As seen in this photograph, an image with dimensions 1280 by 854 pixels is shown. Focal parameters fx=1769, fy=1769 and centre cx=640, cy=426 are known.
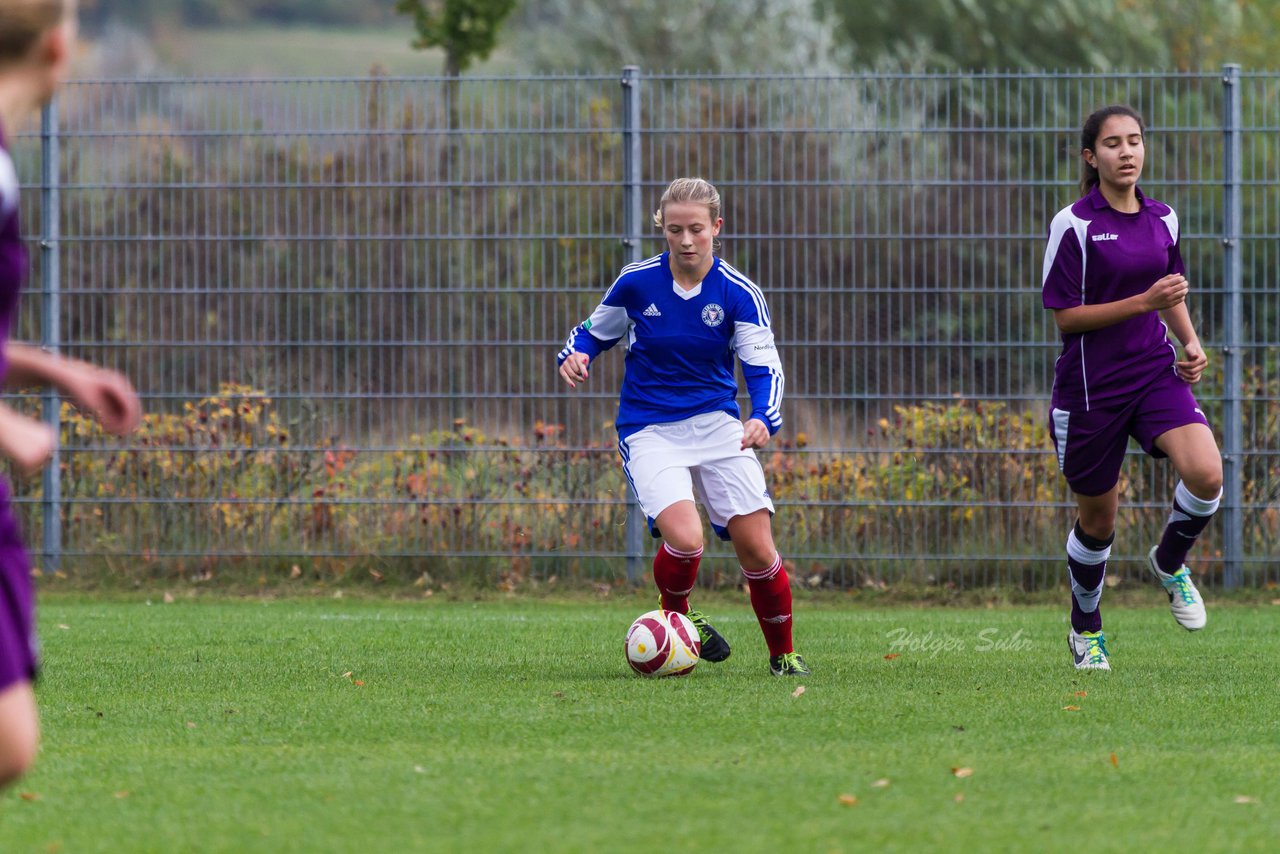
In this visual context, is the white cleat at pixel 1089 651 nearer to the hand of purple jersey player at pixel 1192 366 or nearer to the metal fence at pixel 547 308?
the hand of purple jersey player at pixel 1192 366

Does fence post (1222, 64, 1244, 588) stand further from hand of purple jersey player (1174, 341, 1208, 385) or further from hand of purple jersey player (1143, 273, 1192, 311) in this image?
hand of purple jersey player (1143, 273, 1192, 311)

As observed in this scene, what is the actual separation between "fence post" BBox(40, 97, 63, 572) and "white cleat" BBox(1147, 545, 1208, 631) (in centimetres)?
652

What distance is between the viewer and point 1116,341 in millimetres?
6777

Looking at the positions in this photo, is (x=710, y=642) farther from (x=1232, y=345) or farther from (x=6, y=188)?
(x=6, y=188)

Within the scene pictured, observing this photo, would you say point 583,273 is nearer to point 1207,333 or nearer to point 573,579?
point 573,579

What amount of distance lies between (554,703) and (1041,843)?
2454 mm

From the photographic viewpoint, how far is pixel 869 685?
22.0 feet

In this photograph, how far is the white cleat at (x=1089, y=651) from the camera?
7137 mm

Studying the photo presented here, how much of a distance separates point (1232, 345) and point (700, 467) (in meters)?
4.45

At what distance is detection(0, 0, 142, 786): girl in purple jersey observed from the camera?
319 centimetres

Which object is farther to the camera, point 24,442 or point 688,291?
point 688,291

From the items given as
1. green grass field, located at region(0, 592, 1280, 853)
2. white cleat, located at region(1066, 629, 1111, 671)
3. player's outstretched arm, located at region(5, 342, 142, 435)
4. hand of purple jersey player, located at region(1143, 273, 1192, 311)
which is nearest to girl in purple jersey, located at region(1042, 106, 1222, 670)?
hand of purple jersey player, located at region(1143, 273, 1192, 311)

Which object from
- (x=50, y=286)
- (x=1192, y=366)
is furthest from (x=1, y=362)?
(x=50, y=286)

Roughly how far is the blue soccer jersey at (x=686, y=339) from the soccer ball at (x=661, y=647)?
0.80m
